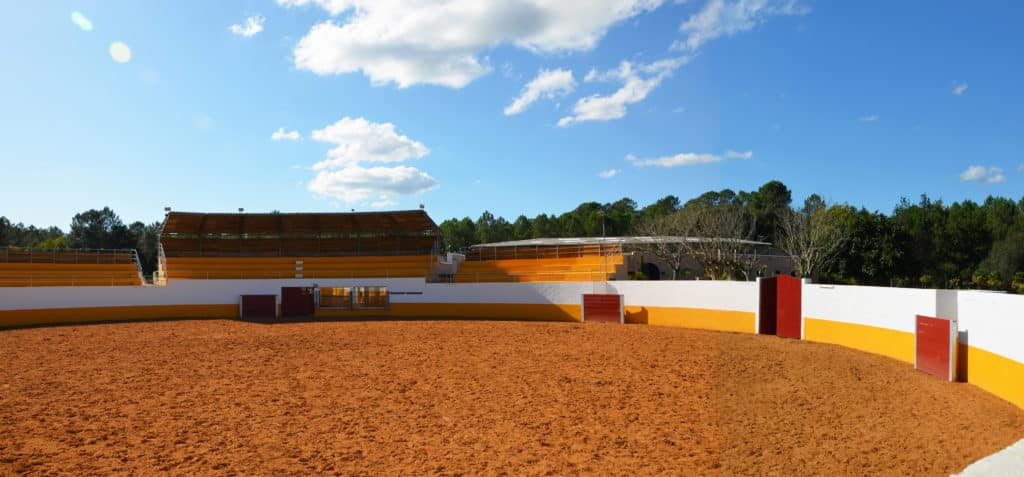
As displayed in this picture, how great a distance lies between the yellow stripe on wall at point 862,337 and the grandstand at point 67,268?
30.8 m

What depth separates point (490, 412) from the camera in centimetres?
1003

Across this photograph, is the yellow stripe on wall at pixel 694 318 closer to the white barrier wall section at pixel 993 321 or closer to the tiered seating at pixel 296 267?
the white barrier wall section at pixel 993 321

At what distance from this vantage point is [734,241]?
149 ft

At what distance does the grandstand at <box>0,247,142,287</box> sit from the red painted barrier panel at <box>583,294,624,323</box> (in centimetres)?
2300

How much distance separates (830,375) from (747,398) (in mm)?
3301

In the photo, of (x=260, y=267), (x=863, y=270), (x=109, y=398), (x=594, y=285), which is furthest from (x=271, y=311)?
(x=863, y=270)

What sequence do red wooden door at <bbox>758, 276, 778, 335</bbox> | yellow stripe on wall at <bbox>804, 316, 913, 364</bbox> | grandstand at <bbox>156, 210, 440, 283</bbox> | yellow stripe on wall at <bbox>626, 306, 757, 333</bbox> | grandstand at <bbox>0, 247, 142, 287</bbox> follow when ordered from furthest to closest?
grandstand at <bbox>156, 210, 440, 283</bbox> < grandstand at <bbox>0, 247, 142, 287</bbox> < yellow stripe on wall at <bbox>626, 306, 757, 333</bbox> < red wooden door at <bbox>758, 276, 778, 335</bbox> < yellow stripe on wall at <bbox>804, 316, 913, 364</bbox>

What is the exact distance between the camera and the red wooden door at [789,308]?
19.2m

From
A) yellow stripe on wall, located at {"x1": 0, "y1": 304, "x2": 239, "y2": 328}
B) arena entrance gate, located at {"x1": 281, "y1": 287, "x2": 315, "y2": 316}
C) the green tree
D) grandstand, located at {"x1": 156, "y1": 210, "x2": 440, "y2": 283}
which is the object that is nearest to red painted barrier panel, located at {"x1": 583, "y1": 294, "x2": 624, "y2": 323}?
grandstand, located at {"x1": 156, "y1": 210, "x2": 440, "y2": 283}

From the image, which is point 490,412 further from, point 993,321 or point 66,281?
point 66,281

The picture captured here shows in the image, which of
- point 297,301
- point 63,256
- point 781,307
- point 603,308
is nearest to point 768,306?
point 781,307

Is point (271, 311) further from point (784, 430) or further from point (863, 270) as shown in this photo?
point (863, 270)

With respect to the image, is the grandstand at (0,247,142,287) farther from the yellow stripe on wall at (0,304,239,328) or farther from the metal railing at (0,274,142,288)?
the yellow stripe on wall at (0,304,239,328)

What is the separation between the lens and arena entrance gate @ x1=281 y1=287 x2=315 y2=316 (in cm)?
2911
